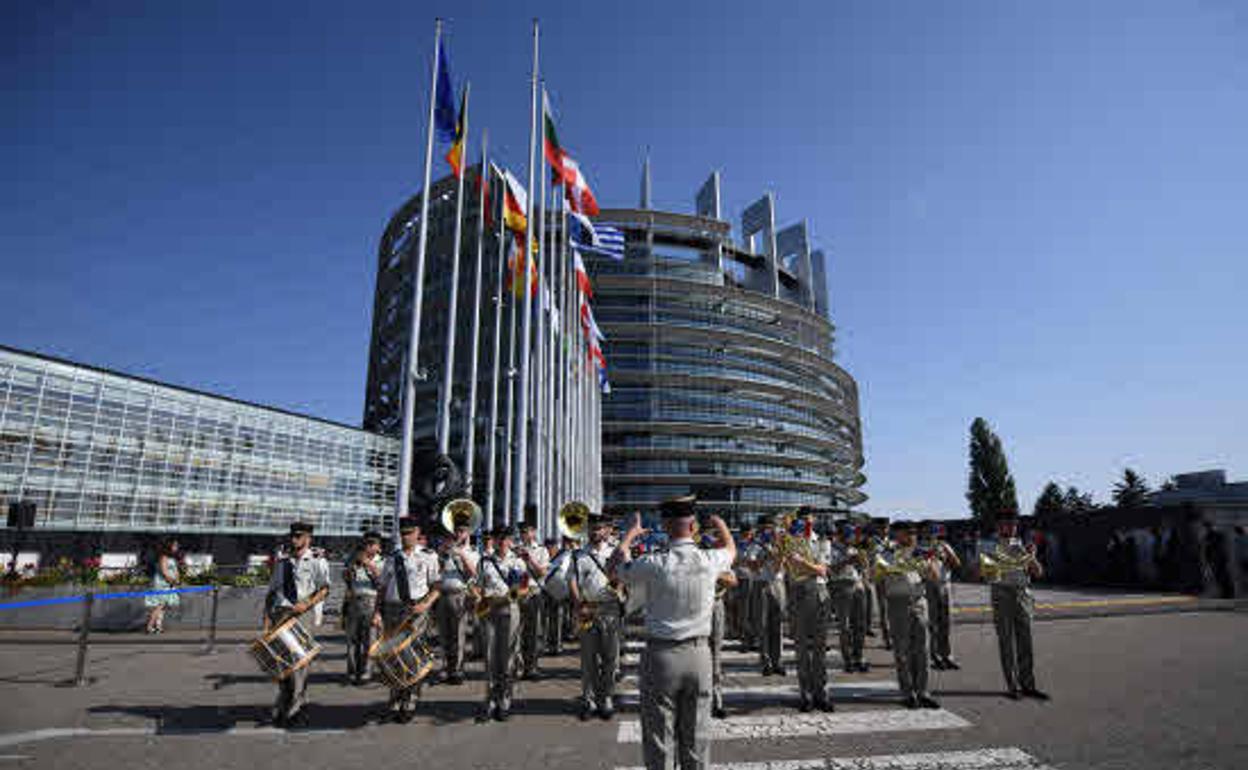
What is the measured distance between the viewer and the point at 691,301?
251 feet

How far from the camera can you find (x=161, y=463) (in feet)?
105

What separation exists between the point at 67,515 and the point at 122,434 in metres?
4.45

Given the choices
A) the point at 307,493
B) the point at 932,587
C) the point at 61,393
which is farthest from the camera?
the point at 307,493

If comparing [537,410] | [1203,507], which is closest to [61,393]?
[537,410]

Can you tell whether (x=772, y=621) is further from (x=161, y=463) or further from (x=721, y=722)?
(x=161, y=463)

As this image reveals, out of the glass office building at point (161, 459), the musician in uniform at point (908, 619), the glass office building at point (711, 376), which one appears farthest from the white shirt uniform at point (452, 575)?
the glass office building at point (711, 376)

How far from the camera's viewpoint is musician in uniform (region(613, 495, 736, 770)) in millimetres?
4027

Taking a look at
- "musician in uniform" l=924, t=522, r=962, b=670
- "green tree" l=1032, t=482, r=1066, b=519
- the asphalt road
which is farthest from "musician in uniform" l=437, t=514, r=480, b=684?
"green tree" l=1032, t=482, r=1066, b=519

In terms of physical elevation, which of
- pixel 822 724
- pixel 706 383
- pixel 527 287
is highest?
pixel 706 383

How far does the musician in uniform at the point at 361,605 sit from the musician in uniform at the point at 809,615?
19.6 ft

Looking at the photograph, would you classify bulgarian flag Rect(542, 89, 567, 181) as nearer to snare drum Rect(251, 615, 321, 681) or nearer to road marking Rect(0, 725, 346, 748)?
snare drum Rect(251, 615, 321, 681)

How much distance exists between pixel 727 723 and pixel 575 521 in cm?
327

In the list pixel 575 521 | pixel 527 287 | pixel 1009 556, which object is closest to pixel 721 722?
pixel 575 521

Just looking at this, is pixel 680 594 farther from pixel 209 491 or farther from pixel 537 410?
pixel 209 491
